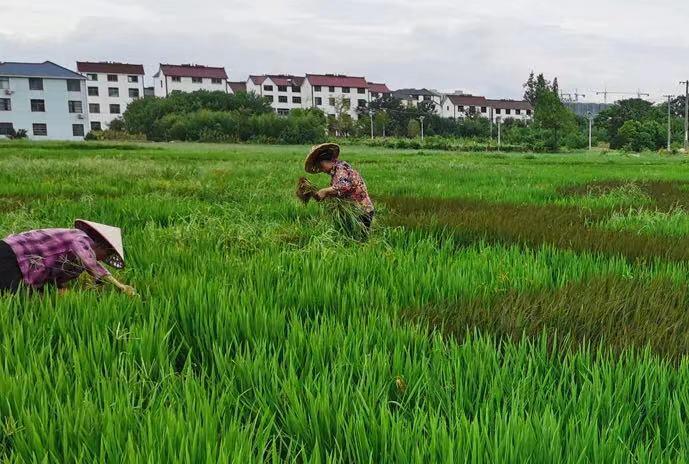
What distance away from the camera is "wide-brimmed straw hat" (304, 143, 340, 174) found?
4.65 metres

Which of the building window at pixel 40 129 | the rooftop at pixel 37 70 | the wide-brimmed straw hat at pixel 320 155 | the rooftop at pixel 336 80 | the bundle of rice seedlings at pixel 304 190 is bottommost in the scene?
the bundle of rice seedlings at pixel 304 190

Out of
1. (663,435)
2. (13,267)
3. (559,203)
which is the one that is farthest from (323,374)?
(559,203)

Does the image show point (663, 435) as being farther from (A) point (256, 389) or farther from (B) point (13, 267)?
(B) point (13, 267)

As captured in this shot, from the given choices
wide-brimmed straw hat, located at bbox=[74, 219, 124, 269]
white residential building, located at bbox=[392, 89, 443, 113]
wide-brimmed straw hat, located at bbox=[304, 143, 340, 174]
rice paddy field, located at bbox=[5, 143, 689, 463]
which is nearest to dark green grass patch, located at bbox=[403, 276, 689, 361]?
rice paddy field, located at bbox=[5, 143, 689, 463]

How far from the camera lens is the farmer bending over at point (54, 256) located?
2.62 m

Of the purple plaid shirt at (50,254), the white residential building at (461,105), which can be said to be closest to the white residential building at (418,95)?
the white residential building at (461,105)

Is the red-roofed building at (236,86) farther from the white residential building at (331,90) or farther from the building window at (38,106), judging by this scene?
the building window at (38,106)

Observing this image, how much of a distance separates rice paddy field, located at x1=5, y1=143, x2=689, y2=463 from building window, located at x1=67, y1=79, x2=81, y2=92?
203 ft

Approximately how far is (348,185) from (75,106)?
6286 cm

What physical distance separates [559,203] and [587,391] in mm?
5698

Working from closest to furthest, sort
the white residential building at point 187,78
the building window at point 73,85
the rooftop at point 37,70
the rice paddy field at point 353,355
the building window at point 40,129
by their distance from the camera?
1. the rice paddy field at point 353,355
2. the rooftop at point 37,70
3. the building window at point 73,85
4. the building window at point 40,129
5. the white residential building at point 187,78

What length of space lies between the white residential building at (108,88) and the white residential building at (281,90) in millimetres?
19342

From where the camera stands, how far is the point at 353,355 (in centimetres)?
182

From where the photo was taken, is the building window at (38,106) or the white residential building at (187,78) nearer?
the building window at (38,106)
